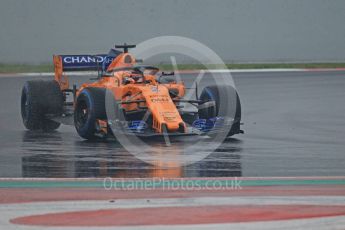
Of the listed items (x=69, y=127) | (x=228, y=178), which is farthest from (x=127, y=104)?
(x=228, y=178)

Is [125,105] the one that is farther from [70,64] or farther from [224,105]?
[70,64]

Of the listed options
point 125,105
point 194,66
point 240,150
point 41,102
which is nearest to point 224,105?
point 125,105

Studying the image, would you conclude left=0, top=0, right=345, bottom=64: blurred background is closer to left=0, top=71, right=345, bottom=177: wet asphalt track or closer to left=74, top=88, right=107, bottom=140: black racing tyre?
left=0, top=71, right=345, bottom=177: wet asphalt track

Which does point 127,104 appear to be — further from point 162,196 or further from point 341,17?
point 341,17

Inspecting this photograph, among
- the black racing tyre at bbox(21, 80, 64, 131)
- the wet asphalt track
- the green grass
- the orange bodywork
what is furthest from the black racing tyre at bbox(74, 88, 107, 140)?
the green grass

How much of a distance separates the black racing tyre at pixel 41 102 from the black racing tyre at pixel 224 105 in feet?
8.79

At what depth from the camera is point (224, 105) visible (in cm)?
1376

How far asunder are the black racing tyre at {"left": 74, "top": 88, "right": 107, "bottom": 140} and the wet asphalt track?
0.63 feet

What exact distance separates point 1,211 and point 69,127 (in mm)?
8069

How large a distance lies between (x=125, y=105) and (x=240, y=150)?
2341mm

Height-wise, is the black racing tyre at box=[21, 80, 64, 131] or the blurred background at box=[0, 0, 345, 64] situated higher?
the blurred background at box=[0, 0, 345, 64]

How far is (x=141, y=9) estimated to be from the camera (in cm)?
3203

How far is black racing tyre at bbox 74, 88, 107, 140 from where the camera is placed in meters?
13.0

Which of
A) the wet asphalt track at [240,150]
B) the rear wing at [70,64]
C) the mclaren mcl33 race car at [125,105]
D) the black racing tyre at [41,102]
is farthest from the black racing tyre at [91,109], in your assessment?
the rear wing at [70,64]
